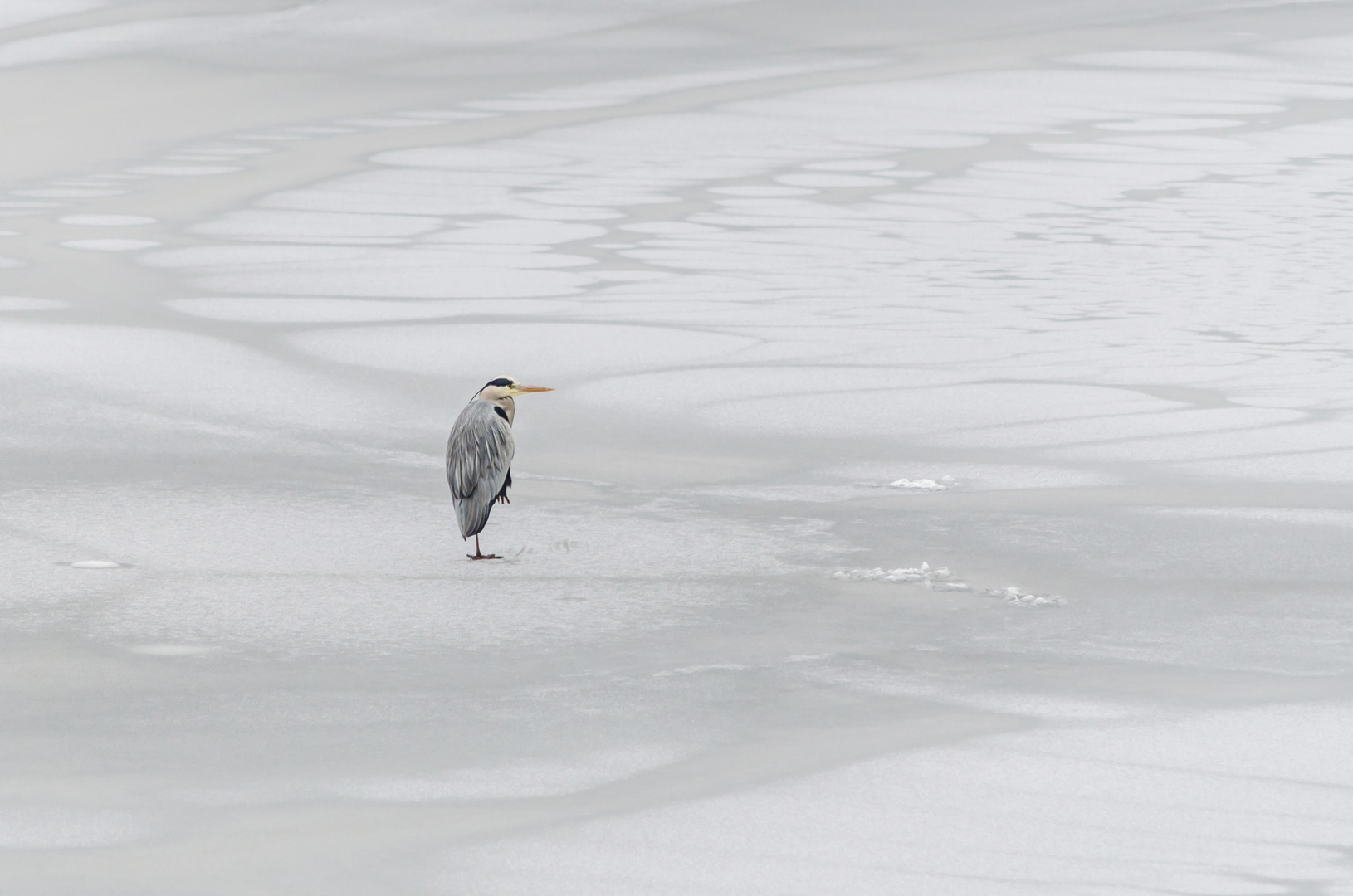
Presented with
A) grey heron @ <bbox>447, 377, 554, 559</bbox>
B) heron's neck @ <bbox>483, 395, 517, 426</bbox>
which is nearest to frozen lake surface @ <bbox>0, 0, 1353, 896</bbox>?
grey heron @ <bbox>447, 377, 554, 559</bbox>

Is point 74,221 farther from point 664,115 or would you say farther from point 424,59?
point 424,59

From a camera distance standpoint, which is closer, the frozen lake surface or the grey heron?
the frozen lake surface

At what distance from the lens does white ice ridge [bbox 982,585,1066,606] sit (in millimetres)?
4160

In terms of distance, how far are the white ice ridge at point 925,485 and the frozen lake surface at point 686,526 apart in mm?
62

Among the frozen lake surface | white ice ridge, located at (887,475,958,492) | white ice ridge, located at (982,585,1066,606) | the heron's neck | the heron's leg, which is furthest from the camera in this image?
white ice ridge, located at (887,475,958,492)

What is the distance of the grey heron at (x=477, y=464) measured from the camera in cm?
450

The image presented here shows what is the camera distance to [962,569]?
4.43 meters

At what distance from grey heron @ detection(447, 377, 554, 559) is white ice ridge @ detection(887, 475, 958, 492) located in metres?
1.27

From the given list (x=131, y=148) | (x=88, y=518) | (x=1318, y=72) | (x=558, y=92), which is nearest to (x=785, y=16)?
(x=558, y=92)

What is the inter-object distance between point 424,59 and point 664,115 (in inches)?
140

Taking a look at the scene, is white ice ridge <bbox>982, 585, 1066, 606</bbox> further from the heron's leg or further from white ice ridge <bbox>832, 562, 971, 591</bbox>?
the heron's leg

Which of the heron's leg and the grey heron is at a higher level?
the grey heron

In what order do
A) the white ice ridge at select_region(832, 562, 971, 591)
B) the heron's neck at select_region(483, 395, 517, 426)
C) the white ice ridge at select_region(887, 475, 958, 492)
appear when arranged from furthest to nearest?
the white ice ridge at select_region(887, 475, 958, 492), the heron's neck at select_region(483, 395, 517, 426), the white ice ridge at select_region(832, 562, 971, 591)

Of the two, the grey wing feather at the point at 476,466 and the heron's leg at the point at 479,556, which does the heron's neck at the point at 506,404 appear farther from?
the heron's leg at the point at 479,556
